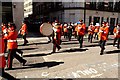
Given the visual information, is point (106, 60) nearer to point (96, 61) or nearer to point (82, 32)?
point (96, 61)

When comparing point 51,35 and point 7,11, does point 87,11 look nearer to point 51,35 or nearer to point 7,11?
point 7,11

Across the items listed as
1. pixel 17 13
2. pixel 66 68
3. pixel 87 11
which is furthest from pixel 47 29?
pixel 87 11

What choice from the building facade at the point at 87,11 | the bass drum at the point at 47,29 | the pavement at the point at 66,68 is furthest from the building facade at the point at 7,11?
the pavement at the point at 66,68

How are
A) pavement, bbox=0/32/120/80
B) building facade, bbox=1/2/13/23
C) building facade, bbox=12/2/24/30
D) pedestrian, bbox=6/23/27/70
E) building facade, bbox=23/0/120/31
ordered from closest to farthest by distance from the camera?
pavement, bbox=0/32/120/80 → pedestrian, bbox=6/23/27/70 → building facade, bbox=1/2/13/23 → building facade, bbox=12/2/24/30 → building facade, bbox=23/0/120/31

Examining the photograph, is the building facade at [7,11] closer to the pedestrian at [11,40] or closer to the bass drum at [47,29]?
the bass drum at [47,29]

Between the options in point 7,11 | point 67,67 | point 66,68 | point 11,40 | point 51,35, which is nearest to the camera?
point 11,40

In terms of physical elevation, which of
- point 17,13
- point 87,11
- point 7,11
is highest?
point 87,11

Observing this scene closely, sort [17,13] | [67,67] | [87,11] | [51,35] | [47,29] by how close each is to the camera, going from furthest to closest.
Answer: [87,11], [17,13], [51,35], [47,29], [67,67]

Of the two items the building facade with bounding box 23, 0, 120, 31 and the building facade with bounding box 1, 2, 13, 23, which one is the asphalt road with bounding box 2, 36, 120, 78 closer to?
the building facade with bounding box 1, 2, 13, 23

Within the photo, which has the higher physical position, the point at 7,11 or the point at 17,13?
the point at 7,11

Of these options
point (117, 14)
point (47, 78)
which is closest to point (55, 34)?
point (47, 78)

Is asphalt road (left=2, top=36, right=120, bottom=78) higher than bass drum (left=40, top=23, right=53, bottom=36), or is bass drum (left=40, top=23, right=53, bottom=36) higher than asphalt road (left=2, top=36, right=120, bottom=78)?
bass drum (left=40, top=23, right=53, bottom=36)

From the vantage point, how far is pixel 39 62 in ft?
31.8

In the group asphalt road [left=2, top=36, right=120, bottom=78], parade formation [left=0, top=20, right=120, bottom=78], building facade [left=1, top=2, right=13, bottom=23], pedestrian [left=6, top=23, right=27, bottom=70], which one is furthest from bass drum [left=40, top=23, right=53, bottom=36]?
building facade [left=1, top=2, right=13, bottom=23]
